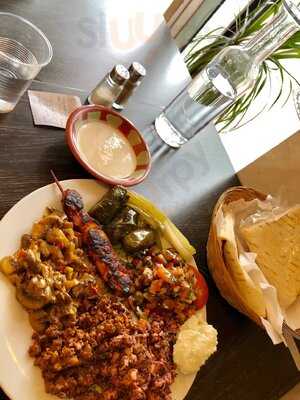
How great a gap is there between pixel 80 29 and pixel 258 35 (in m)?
0.61

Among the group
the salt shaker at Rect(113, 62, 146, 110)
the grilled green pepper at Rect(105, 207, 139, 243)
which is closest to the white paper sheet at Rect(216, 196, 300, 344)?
the grilled green pepper at Rect(105, 207, 139, 243)

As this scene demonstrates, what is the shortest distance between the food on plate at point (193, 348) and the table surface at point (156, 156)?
113 mm

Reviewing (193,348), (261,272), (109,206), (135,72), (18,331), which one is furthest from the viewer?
(135,72)

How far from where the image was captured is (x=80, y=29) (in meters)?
1.70

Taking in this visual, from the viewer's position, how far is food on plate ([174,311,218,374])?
1.21 meters

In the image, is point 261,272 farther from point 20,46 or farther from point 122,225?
point 20,46

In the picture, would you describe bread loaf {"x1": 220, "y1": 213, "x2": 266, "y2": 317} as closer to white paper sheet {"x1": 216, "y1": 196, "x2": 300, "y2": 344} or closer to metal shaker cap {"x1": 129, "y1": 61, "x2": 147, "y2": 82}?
white paper sheet {"x1": 216, "y1": 196, "x2": 300, "y2": 344}

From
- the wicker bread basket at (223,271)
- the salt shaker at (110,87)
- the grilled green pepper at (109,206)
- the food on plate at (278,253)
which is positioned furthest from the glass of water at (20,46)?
the food on plate at (278,253)

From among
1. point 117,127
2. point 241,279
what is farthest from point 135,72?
point 241,279

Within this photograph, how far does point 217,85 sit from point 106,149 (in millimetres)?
481

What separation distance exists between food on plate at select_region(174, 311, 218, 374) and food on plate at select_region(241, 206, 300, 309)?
33 cm

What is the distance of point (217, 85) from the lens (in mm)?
1694

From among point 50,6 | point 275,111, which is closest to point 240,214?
point 50,6

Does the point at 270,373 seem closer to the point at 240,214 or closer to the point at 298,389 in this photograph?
the point at 298,389
